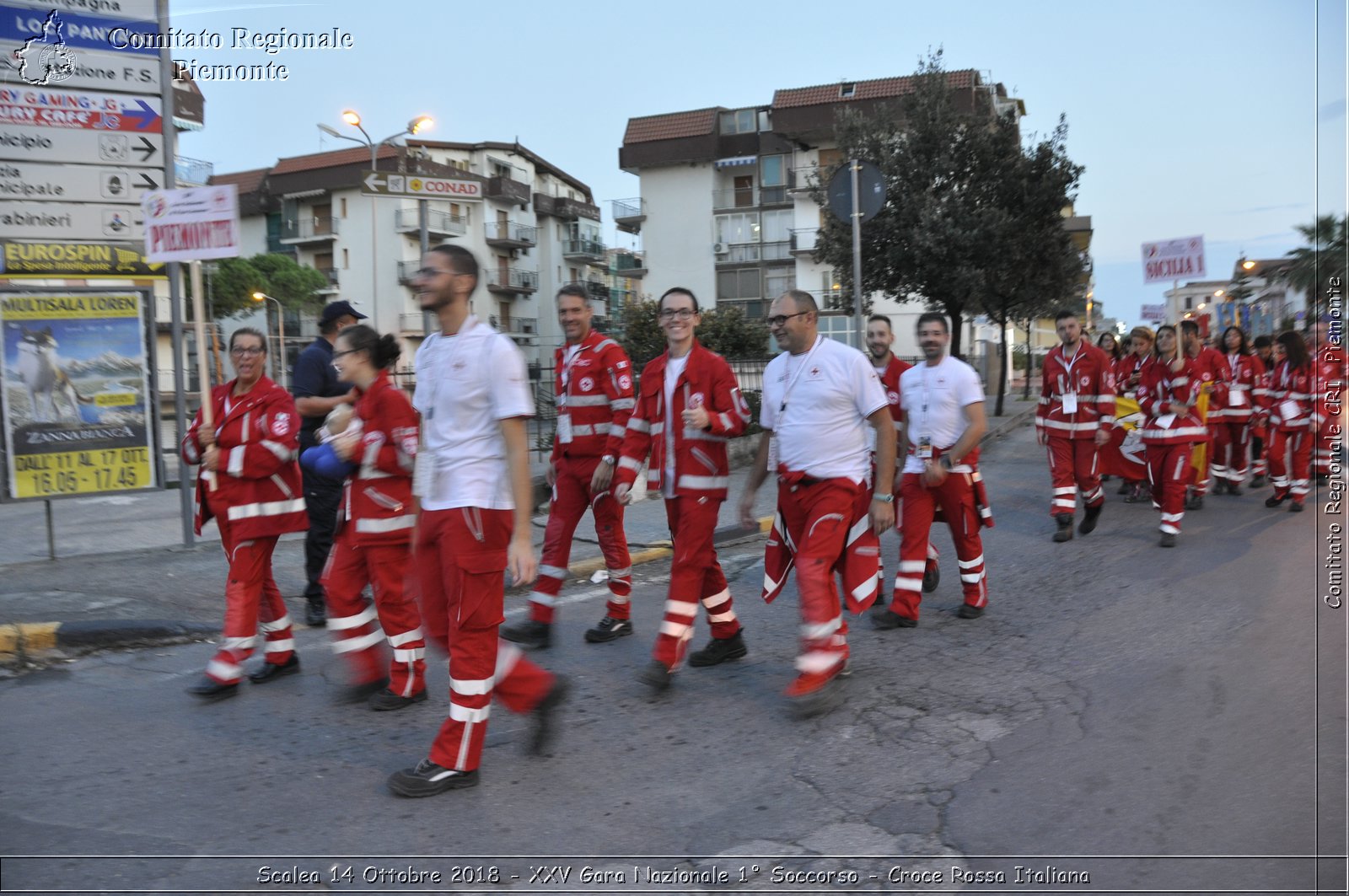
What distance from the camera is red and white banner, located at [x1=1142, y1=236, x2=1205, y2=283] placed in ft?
39.2

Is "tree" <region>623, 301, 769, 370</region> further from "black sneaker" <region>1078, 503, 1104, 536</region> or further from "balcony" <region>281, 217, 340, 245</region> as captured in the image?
"balcony" <region>281, 217, 340, 245</region>

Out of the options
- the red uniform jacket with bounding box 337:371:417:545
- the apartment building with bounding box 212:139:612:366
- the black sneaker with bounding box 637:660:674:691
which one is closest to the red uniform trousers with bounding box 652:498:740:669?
the black sneaker with bounding box 637:660:674:691

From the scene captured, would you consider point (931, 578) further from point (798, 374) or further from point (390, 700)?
point (390, 700)

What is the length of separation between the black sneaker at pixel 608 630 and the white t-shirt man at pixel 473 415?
7.92ft

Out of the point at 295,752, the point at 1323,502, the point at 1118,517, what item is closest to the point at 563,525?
the point at 295,752

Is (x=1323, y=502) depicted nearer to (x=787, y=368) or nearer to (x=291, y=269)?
(x=787, y=368)

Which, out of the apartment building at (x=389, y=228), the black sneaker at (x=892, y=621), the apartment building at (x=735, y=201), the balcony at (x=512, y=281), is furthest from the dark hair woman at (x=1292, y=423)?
the balcony at (x=512, y=281)

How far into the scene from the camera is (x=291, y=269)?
48.3m

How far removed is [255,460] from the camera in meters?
5.38

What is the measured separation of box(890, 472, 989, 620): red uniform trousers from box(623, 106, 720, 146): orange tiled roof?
43.9 m

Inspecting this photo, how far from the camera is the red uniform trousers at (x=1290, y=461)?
1105cm

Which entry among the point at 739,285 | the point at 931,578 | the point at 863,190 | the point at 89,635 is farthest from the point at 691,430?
the point at 739,285

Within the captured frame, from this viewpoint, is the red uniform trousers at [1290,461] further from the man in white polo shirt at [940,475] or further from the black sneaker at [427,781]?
the black sneaker at [427,781]

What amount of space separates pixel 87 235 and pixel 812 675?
25.1 ft
